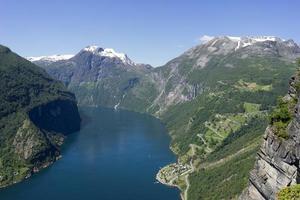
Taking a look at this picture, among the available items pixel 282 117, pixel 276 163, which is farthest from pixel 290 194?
pixel 282 117

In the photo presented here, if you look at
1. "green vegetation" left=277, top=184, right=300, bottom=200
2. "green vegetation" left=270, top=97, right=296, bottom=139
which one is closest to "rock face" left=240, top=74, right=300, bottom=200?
"green vegetation" left=270, top=97, right=296, bottom=139

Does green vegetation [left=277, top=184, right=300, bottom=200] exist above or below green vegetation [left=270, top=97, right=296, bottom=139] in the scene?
below

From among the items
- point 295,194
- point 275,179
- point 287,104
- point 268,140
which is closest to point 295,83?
point 287,104

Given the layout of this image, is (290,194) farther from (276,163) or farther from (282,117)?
(282,117)

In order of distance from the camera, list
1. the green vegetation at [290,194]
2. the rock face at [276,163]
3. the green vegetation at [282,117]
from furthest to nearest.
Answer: the green vegetation at [282,117] → the rock face at [276,163] → the green vegetation at [290,194]

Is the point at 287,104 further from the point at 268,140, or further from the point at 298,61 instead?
the point at 298,61

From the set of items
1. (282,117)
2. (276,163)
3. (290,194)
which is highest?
(282,117)

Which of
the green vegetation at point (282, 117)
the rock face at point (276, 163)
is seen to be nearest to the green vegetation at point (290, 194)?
the rock face at point (276, 163)

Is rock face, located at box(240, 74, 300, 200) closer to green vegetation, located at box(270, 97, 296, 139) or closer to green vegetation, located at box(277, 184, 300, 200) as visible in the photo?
green vegetation, located at box(270, 97, 296, 139)

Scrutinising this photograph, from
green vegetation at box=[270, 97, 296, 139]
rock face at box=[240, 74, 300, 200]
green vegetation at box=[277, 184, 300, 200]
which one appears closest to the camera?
green vegetation at box=[277, 184, 300, 200]

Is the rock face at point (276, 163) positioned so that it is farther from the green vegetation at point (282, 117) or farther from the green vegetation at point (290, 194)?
the green vegetation at point (290, 194)
